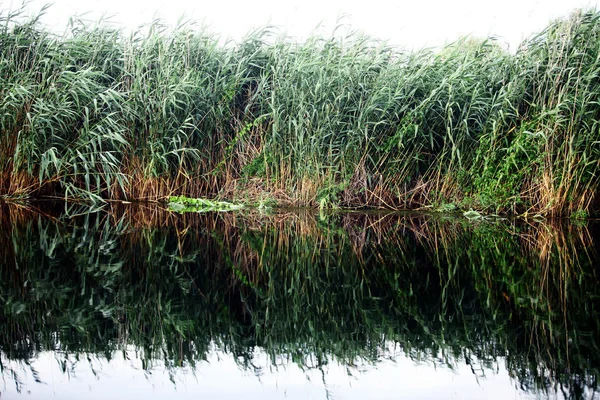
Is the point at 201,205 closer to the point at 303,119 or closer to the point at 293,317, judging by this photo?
the point at 303,119

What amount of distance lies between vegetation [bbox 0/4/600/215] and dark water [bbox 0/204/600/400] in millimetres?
2119

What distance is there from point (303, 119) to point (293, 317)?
177 inches

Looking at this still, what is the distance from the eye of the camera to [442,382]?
1624mm

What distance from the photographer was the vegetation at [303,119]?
19.9ft

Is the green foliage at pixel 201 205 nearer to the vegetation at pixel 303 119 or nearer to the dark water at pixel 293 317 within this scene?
the vegetation at pixel 303 119

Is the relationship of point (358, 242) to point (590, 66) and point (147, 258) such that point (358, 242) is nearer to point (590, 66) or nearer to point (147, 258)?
point (147, 258)

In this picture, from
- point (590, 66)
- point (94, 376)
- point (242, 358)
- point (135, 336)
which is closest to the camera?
point (94, 376)

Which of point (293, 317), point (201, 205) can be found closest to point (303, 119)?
point (201, 205)

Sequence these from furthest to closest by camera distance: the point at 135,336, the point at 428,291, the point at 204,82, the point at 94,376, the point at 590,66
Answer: the point at 204,82
the point at 590,66
the point at 428,291
the point at 135,336
the point at 94,376

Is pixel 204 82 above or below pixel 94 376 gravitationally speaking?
above

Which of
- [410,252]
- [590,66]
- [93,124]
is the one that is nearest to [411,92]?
[590,66]

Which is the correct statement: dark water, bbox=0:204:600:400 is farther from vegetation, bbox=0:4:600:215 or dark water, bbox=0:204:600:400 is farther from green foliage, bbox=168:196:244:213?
green foliage, bbox=168:196:244:213

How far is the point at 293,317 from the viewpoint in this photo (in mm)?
2252

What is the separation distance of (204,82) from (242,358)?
18.8ft
